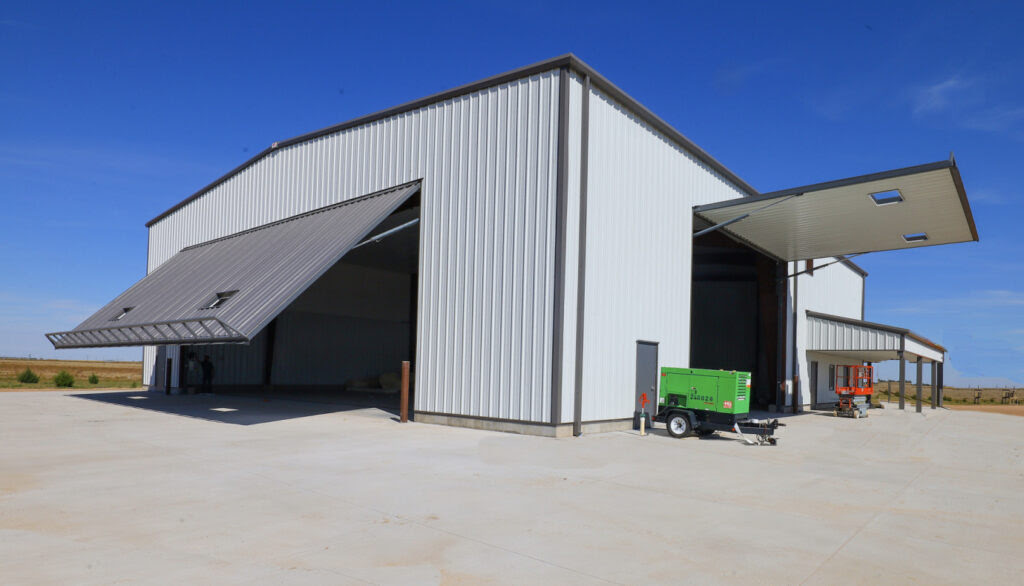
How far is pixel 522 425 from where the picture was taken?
16516 millimetres

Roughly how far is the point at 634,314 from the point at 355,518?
1250 centimetres

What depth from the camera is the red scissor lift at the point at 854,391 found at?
29.3 meters

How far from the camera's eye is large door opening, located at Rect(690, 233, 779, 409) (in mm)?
31016

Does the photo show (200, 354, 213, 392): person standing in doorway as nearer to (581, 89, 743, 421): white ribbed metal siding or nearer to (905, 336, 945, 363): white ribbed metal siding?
(581, 89, 743, 421): white ribbed metal siding

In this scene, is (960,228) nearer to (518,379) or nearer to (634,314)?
(634,314)

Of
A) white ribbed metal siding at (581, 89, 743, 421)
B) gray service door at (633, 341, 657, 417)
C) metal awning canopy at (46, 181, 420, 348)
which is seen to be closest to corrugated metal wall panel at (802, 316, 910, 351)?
white ribbed metal siding at (581, 89, 743, 421)

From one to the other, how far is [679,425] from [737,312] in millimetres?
18553

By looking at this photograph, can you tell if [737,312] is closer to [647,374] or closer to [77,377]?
[647,374]

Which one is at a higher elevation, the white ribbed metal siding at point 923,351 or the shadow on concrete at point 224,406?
the white ribbed metal siding at point 923,351

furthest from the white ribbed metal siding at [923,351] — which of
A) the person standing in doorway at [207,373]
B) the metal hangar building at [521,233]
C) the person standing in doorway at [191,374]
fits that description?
the person standing in doorway at [191,374]

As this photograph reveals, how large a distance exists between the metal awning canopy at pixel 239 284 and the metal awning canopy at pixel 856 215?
36.1 ft

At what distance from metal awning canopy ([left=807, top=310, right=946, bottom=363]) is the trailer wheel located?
17.3 m

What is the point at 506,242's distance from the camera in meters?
17.4

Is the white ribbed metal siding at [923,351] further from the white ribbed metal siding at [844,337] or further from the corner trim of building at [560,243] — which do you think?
the corner trim of building at [560,243]
